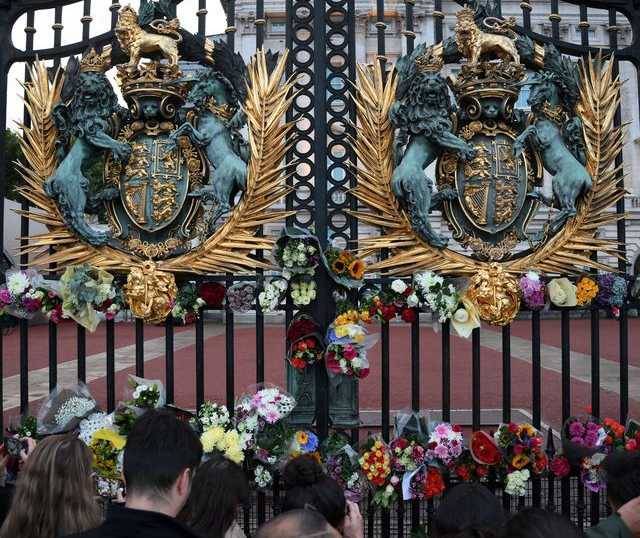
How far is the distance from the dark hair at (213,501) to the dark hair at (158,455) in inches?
12.9

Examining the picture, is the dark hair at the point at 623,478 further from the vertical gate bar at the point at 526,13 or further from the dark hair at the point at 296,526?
the vertical gate bar at the point at 526,13

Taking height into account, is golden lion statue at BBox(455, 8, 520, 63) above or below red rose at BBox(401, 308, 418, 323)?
above

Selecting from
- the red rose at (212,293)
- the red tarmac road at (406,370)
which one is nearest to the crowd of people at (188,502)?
the red rose at (212,293)

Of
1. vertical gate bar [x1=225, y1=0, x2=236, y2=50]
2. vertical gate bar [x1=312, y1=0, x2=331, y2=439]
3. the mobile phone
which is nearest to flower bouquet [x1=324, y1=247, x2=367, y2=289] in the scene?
vertical gate bar [x1=312, y1=0, x2=331, y2=439]

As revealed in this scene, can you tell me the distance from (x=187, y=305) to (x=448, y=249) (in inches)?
73.3

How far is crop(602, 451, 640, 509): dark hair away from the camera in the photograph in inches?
109

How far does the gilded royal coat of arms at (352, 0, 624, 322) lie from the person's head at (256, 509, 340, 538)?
9.34 ft

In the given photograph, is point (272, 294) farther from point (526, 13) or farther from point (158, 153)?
point (526, 13)

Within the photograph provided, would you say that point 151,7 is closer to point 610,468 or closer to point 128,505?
point 128,505

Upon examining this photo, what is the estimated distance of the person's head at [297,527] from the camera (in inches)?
70.8

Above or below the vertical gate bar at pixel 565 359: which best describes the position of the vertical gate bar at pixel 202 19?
above

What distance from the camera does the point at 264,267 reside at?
15.1 ft

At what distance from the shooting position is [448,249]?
Result: 4645 mm

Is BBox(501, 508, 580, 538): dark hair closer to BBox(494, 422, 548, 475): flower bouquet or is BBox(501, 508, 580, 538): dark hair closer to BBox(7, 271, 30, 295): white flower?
BBox(494, 422, 548, 475): flower bouquet
